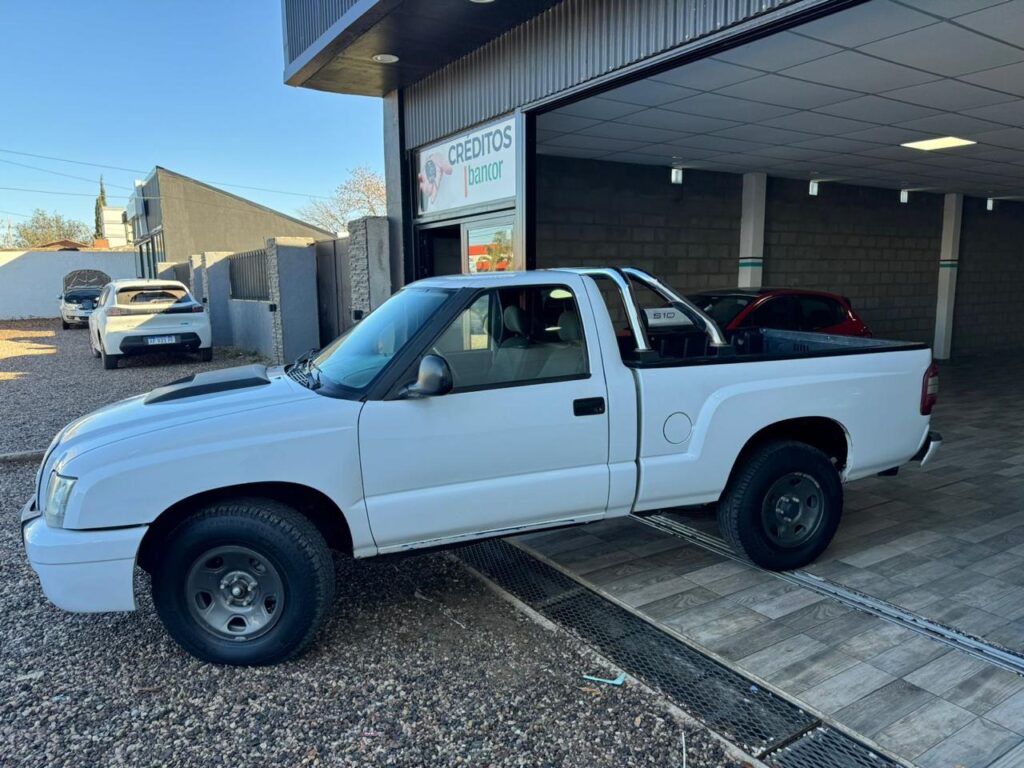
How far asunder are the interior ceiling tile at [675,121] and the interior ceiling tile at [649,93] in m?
0.48

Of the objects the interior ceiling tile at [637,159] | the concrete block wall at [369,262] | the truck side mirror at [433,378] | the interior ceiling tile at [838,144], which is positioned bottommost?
the truck side mirror at [433,378]

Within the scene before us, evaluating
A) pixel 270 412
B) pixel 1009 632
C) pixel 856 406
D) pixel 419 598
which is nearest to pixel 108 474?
pixel 270 412

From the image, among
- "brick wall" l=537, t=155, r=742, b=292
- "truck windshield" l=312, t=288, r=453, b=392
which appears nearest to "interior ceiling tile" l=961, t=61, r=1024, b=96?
"brick wall" l=537, t=155, r=742, b=292

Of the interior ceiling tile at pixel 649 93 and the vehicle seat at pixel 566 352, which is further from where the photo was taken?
the interior ceiling tile at pixel 649 93

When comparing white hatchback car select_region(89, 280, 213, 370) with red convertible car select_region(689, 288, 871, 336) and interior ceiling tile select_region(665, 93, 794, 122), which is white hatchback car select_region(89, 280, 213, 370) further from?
interior ceiling tile select_region(665, 93, 794, 122)

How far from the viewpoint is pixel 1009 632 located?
12.0 ft

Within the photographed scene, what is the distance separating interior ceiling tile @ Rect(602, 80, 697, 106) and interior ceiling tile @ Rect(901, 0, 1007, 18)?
2459 mm

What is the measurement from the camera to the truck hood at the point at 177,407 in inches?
128

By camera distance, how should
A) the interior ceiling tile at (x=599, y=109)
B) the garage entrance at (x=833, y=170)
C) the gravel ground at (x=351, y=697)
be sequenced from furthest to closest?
the interior ceiling tile at (x=599, y=109) < the garage entrance at (x=833, y=170) < the gravel ground at (x=351, y=697)

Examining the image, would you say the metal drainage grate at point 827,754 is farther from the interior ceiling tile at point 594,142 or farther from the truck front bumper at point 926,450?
the interior ceiling tile at point 594,142

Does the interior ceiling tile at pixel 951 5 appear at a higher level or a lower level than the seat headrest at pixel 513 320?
higher

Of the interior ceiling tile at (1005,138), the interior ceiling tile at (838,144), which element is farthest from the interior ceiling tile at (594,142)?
the interior ceiling tile at (1005,138)

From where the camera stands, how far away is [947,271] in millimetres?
16031

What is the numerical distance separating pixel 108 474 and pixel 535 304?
88.2 inches
